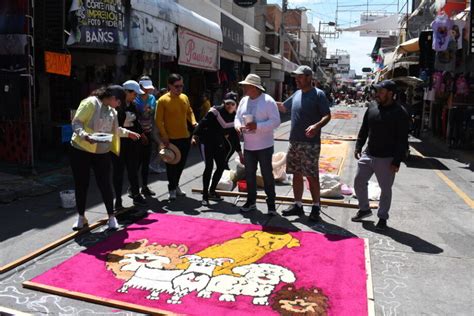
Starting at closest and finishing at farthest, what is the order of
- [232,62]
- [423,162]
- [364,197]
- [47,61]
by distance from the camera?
[364,197] < [47,61] < [423,162] < [232,62]

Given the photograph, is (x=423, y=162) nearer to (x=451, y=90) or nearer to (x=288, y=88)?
(x=451, y=90)

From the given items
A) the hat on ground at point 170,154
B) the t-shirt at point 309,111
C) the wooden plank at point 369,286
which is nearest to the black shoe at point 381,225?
the wooden plank at point 369,286

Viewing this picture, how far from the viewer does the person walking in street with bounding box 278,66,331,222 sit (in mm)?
5707

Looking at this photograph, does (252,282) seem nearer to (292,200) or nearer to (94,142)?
(94,142)

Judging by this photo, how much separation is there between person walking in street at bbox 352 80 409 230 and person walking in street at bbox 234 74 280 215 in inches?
47.3

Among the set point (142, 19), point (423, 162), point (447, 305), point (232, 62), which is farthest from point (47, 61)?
point (232, 62)

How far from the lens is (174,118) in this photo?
6641 millimetres

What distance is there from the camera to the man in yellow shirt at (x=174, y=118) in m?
6.58

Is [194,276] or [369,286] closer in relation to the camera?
[369,286]

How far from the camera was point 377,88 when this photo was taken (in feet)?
18.3

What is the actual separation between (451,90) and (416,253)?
11.1 meters

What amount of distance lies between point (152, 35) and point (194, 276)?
25.5ft

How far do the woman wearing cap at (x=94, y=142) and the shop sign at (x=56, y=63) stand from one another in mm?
3642

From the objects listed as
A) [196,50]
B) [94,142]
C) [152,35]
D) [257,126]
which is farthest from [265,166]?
[196,50]
